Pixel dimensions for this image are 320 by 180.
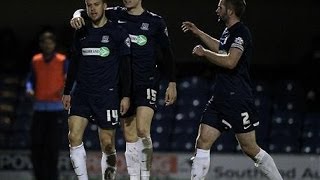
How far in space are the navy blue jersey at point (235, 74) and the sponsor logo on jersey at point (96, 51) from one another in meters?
0.97

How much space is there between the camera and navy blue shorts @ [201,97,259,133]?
25.3 ft

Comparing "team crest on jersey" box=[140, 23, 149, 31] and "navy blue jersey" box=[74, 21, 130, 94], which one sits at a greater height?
"team crest on jersey" box=[140, 23, 149, 31]

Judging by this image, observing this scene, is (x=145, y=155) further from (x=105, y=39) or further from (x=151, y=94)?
(x=105, y=39)

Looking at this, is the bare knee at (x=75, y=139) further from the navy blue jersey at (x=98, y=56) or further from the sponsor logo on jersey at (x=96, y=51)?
the sponsor logo on jersey at (x=96, y=51)

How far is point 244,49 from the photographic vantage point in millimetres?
7641

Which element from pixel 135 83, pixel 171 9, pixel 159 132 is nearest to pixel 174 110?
pixel 159 132

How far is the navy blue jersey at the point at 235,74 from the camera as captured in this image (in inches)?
303

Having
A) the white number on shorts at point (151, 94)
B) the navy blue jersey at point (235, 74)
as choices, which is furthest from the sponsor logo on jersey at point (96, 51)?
the navy blue jersey at point (235, 74)

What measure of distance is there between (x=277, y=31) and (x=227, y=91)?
568cm

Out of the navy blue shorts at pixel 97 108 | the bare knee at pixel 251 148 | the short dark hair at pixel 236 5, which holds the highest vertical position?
the short dark hair at pixel 236 5

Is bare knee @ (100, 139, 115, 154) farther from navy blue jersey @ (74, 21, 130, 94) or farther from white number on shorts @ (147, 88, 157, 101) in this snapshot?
white number on shorts @ (147, 88, 157, 101)

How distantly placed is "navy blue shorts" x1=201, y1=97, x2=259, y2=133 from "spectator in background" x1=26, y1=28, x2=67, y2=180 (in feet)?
7.45

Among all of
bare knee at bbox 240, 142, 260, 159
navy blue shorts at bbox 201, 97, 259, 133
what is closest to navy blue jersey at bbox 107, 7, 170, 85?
navy blue shorts at bbox 201, 97, 259, 133

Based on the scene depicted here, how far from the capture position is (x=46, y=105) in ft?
31.3
